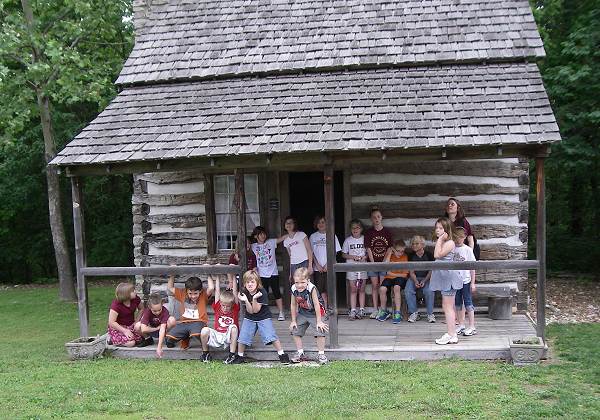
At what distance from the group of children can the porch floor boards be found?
16cm

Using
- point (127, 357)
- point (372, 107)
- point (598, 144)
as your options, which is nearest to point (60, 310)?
point (127, 357)

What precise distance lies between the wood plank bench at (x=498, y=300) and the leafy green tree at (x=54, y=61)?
29.4 ft

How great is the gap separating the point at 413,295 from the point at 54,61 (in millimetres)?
8934

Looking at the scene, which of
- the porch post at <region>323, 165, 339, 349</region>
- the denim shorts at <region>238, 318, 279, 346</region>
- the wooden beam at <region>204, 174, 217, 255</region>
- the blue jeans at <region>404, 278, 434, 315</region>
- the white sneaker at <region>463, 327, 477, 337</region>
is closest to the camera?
the denim shorts at <region>238, 318, 279, 346</region>

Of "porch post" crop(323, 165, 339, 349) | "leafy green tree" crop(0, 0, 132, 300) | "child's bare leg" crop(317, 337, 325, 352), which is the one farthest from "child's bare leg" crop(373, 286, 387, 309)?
"leafy green tree" crop(0, 0, 132, 300)

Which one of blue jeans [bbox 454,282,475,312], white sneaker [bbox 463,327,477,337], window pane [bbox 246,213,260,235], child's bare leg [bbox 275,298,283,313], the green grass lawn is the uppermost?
window pane [bbox 246,213,260,235]

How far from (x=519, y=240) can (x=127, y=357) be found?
6.33 m

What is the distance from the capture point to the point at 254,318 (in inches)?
311

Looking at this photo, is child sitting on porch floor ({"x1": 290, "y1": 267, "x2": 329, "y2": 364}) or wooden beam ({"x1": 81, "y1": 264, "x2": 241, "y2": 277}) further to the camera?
wooden beam ({"x1": 81, "y1": 264, "x2": 241, "y2": 277})

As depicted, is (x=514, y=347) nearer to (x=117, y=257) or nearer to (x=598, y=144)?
(x=598, y=144)

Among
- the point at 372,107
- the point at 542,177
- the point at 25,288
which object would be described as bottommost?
the point at 25,288

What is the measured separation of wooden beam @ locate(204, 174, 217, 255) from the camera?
34.2ft

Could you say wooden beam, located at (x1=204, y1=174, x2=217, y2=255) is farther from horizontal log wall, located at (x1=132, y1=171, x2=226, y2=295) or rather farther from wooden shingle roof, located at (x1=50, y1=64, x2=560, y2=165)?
wooden shingle roof, located at (x1=50, y1=64, x2=560, y2=165)

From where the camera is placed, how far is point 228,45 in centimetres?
1086
